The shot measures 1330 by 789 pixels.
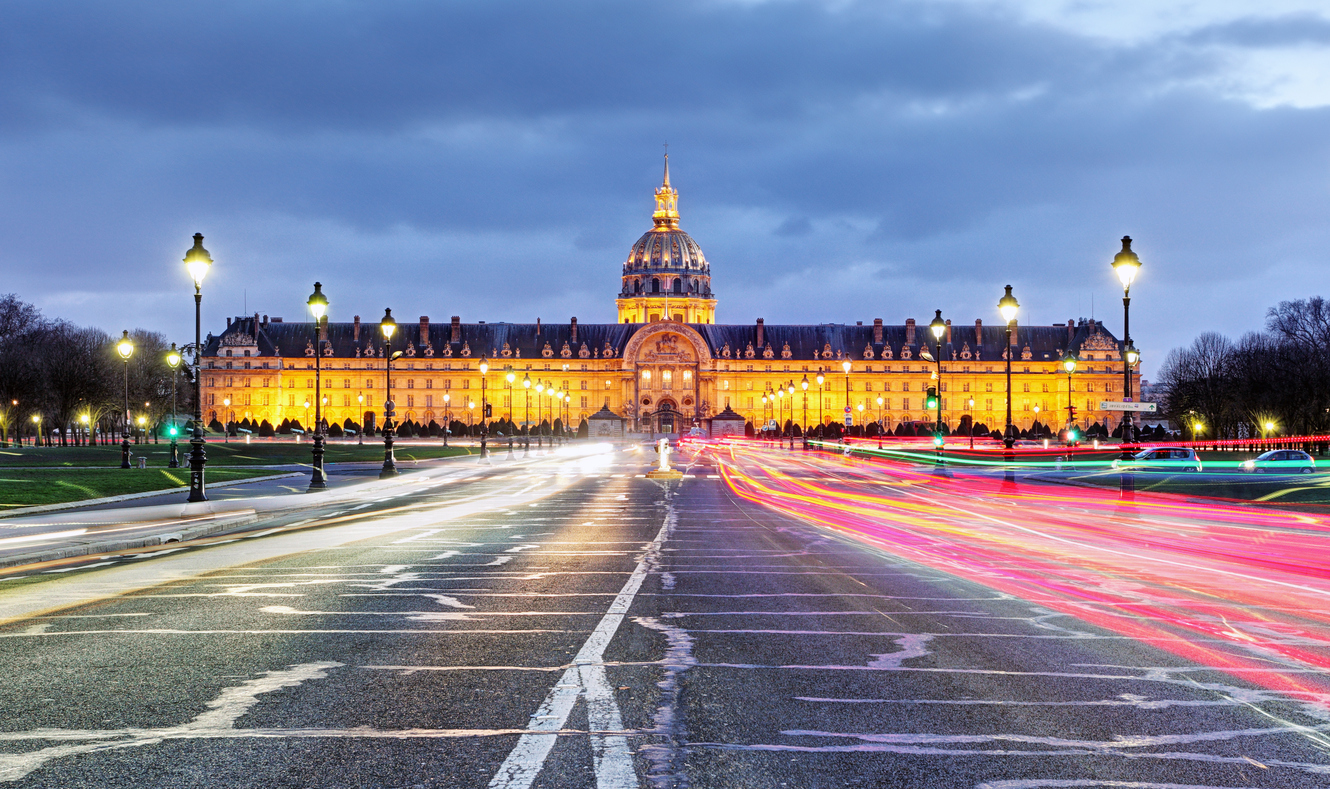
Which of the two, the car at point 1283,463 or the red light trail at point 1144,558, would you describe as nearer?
the red light trail at point 1144,558

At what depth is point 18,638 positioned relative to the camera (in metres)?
9.38

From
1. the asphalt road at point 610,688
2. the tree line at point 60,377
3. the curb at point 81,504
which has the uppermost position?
the tree line at point 60,377

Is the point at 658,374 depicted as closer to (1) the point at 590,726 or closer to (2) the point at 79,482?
(2) the point at 79,482

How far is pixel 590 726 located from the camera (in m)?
6.49

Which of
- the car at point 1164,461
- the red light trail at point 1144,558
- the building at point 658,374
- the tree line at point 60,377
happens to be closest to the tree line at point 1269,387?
the car at point 1164,461

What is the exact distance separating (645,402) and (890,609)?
166 metres

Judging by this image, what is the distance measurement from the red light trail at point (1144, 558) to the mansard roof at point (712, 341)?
149m

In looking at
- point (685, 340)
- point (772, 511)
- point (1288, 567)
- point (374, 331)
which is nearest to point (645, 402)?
point (685, 340)

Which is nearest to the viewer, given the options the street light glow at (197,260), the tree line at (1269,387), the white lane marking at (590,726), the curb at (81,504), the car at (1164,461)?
the white lane marking at (590,726)

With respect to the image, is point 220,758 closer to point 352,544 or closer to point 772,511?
point 352,544

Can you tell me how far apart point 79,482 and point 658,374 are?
14580cm

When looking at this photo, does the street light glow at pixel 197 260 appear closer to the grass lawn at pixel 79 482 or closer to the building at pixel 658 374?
the grass lawn at pixel 79 482

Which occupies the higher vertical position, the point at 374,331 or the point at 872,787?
the point at 374,331

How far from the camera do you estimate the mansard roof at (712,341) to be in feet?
584
